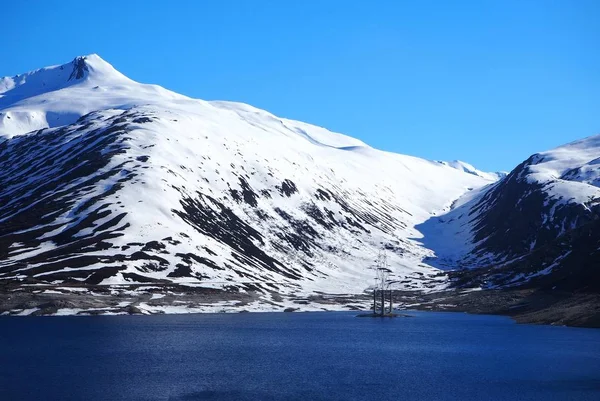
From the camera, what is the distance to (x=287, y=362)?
98.3m

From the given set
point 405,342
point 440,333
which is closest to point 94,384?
point 405,342

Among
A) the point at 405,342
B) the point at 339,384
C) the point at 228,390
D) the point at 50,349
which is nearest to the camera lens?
the point at 228,390

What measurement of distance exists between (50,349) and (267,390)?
4415 cm

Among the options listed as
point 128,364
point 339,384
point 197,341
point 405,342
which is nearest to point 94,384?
point 128,364

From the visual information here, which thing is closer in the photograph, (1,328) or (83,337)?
(83,337)

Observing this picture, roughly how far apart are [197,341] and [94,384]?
45471 mm

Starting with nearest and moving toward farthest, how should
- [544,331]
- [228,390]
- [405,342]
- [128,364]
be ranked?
[228,390] < [128,364] < [405,342] < [544,331]

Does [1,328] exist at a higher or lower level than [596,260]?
lower

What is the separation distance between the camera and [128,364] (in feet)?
302

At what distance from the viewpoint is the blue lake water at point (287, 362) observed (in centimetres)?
7594

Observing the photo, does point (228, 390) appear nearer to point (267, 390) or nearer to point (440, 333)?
point (267, 390)

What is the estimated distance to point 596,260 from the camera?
19488 cm

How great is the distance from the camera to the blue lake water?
75.9 m

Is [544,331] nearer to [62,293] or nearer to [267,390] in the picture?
[267,390]
